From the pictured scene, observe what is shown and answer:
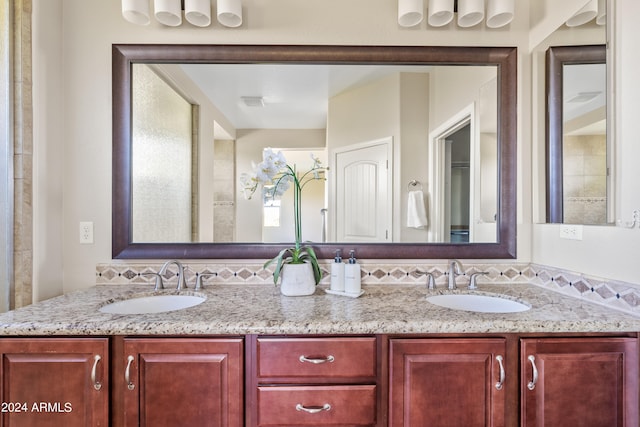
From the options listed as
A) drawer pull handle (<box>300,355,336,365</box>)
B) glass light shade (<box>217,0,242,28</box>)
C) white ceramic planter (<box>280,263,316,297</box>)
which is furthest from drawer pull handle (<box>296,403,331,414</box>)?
glass light shade (<box>217,0,242,28</box>)

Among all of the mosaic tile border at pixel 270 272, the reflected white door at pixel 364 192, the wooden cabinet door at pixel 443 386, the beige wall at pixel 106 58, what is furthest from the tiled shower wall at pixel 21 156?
the wooden cabinet door at pixel 443 386

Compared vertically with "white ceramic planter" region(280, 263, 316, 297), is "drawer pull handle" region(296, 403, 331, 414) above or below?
below

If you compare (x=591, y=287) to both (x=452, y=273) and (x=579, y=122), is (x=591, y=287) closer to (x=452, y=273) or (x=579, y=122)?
(x=452, y=273)

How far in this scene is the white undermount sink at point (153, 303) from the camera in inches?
56.2

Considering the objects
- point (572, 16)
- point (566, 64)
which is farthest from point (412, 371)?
point (572, 16)

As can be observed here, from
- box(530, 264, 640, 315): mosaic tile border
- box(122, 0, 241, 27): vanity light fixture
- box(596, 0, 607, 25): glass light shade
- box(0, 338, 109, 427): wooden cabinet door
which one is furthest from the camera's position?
box(122, 0, 241, 27): vanity light fixture

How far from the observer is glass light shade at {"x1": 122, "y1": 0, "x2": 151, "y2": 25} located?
149 cm

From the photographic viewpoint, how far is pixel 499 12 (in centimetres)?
153

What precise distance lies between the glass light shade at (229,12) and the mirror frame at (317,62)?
11 cm

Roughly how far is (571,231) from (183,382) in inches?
66.7

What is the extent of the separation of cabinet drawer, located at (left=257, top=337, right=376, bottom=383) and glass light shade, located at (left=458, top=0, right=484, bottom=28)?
157 cm

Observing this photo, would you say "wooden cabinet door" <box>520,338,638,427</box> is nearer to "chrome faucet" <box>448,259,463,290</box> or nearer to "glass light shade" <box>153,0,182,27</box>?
"chrome faucet" <box>448,259,463,290</box>

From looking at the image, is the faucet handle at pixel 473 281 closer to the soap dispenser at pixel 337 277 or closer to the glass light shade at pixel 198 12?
the soap dispenser at pixel 337 277

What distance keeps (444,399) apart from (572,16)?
171 cm
